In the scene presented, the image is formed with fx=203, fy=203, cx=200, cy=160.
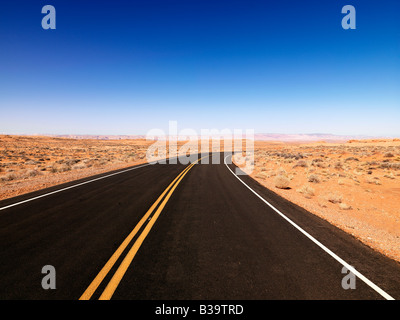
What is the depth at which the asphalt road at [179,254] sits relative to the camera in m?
3.12

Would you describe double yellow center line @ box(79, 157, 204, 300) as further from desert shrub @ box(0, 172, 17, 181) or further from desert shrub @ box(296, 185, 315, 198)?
desert shrub @ box(0, 172, 17, 181)

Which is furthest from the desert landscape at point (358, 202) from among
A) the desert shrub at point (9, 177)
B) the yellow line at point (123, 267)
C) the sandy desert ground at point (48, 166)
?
the desert shrub at point (9, 177)

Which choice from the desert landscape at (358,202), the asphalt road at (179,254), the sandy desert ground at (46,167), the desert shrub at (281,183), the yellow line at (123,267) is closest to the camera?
the yellow line at (123,267)

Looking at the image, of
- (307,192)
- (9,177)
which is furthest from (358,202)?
Answer: (9,177)

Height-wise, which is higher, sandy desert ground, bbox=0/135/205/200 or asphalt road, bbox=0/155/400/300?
sandy desert ground, bbox=0/135/205/200

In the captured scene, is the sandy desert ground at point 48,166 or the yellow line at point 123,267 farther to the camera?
the sandy desert ground at point 48,166

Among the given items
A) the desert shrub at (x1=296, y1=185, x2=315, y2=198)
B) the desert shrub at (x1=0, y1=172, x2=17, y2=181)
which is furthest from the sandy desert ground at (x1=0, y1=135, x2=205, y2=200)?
the desert shrub at (x1=296, y1=185, x2=315, y2=198)

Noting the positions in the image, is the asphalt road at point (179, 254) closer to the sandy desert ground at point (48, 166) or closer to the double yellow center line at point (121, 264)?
the double yellow center line at point (121, 264)

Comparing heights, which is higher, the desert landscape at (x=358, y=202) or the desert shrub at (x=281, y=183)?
the desert shrub at (x=281, y=183)

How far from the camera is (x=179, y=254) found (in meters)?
4.13

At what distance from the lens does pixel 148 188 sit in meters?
10.3

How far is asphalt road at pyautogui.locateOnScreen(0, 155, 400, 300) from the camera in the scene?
312 cm
